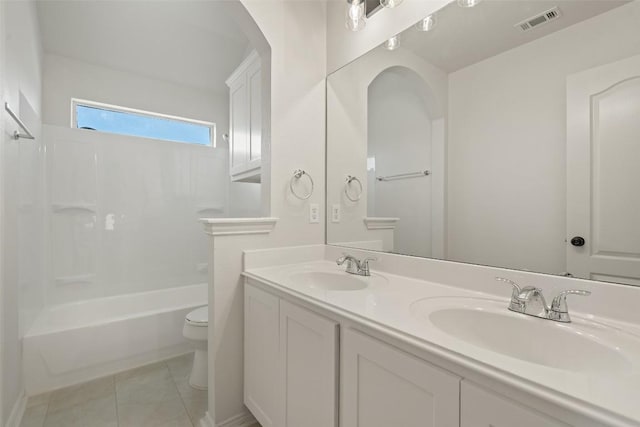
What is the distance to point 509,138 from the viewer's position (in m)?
1.16

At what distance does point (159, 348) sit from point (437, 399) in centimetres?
228

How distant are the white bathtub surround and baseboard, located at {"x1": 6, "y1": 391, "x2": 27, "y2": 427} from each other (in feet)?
4.70

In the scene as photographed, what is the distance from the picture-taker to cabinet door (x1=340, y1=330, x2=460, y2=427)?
2.19ft

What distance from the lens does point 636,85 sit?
872mm

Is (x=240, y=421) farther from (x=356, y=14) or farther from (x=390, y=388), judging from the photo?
(x=356, y=14)

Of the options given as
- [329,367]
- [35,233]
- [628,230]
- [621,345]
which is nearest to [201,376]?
[329,367]

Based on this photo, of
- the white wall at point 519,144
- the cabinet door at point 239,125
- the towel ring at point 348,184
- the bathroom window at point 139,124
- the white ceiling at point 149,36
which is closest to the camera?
the white wall at point 519,144

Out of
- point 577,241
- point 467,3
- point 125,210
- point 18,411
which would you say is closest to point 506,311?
point 577,241

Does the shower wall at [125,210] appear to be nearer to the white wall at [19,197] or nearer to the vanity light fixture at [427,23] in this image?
the white wall at [19,197]

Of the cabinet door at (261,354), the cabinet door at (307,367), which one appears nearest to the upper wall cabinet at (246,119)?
the cabinet door at (261,354)

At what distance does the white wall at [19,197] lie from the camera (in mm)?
1411

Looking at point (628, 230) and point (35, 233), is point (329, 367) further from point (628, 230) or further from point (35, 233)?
point (35, 233)

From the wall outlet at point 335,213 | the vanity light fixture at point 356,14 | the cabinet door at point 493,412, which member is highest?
the vanity light fixture at point 356,14

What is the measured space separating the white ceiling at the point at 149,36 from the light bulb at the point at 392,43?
5.14ft
